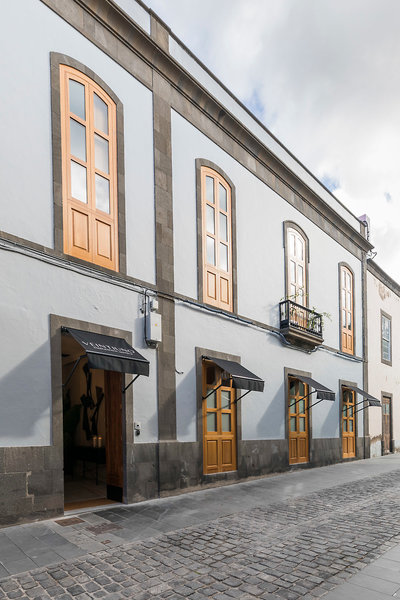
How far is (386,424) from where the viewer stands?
2092cm

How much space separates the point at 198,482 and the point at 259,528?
118 inches

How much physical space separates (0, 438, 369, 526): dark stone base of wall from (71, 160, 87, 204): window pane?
157 inches

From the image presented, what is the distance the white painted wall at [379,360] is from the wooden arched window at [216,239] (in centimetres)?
1023

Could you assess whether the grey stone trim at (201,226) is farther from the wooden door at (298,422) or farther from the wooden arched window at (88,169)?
the wooden door at (298,422)

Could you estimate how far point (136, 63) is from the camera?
9.45 metres

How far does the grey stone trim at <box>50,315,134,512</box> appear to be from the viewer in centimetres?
704

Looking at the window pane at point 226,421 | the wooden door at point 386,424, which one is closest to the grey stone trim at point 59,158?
the window pane at point 226,421

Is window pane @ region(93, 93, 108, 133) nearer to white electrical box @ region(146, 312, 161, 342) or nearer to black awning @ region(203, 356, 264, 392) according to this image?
white electrical box @ region(146, 312, 161, 342)

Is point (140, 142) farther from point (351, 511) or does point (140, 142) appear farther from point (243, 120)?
point (351, 511)

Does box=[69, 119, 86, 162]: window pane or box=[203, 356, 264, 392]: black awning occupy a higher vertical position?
box=[69, 119, 86, 162]: window pane

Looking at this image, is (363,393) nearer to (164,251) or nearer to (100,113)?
(164,251)

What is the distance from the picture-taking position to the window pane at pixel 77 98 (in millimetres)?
8117

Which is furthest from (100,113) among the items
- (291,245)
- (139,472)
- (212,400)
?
(291,245)

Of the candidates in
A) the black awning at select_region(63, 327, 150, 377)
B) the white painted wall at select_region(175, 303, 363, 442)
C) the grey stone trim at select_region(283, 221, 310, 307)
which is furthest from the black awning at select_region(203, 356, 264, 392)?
the grey stone trim at select_region(283, 221, 310, 307)
